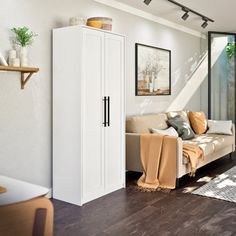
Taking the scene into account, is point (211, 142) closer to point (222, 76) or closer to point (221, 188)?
point (221, 188)

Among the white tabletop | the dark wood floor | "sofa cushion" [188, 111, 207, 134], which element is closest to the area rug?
the dark wood floor

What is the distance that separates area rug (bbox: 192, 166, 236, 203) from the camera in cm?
389

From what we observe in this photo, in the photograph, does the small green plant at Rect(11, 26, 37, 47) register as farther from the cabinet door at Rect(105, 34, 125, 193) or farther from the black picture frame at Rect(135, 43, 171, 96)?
the black picture frame at Rect(135, 43, 171, 96)

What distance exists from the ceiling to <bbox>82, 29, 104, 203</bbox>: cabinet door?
1.44m

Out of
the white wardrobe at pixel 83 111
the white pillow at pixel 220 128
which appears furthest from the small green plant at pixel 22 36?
the white pillow at pixel 220 128

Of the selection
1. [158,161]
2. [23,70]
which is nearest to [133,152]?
[158,161]

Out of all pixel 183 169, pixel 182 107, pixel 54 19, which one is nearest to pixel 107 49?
pixel 54 19

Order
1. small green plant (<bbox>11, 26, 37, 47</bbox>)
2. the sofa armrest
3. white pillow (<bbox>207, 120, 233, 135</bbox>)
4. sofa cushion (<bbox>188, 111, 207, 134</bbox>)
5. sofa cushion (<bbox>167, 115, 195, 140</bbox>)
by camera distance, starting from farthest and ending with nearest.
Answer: sofa cushion (<bbox>188, 111, 207, 134</bbox>), white pillow (<bbox>207, 120, 233, 135</bbox>), sofa cushion (<bbox>167, 115, 195, 140</bbox>), the sofa armrest, small green plant (<bbox>11, 26, 37, 47</bbox>)

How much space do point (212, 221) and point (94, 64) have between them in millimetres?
2031

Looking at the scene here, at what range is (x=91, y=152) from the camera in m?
3.68

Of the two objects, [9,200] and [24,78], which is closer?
[9,200]

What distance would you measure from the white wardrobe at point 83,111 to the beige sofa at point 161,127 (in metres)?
0.66

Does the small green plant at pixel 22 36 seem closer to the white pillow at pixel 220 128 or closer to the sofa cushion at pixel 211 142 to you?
the sofa cushion at pixel 211 142

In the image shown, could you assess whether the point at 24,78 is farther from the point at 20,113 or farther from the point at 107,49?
the point at 107,49
